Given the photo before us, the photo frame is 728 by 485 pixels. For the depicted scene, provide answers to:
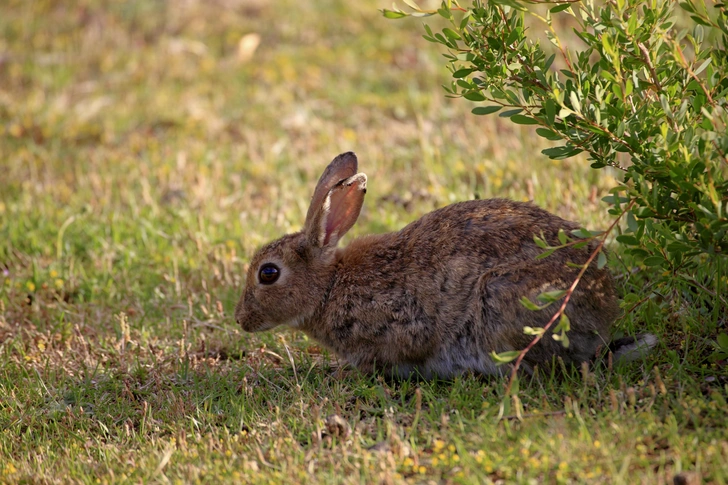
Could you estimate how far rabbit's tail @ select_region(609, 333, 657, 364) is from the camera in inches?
195

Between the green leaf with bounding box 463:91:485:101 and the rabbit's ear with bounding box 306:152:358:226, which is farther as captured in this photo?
the rabbit's ear with bounding box 306:152:358:226

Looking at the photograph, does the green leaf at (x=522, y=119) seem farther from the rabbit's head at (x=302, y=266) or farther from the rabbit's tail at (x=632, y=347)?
the rabbit's tail at (x=632, y=347)

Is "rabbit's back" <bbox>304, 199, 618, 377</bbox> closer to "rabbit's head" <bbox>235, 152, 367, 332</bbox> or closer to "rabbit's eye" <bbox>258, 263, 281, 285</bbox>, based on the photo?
A: "rabbit's head" <bbox>235, 152, 367, 332</bbox>

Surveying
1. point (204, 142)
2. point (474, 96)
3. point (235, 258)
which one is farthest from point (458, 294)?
point (204, 142)

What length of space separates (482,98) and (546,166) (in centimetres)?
333

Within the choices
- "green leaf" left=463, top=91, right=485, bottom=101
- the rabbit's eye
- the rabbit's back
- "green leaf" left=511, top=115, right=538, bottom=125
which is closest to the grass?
the rabbit's back

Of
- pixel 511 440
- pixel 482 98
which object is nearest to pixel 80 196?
pixel 482 98

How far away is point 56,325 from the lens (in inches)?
254

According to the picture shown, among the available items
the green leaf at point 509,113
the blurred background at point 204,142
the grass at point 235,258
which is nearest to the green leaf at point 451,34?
the green leaf at point 509,113

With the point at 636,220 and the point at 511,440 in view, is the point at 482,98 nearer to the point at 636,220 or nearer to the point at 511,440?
the point at 636,220

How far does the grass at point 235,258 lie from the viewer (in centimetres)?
424

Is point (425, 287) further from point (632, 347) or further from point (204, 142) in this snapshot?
A: point (204, 142)

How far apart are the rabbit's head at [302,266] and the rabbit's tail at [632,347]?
1.96 meters

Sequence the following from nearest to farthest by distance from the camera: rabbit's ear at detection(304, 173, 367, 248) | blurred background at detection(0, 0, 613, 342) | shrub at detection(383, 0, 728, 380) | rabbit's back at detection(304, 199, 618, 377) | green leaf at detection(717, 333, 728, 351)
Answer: shrub at detection(383, 0, 728, 380) < green leaf at detection(717, 333, 728, 351) < rabbit's back at detection(304, 199, 618, 377) < rabbit's ear at detection(304, 173, 367, 248) < blurred background at detection(0, 0, 613, 342)
